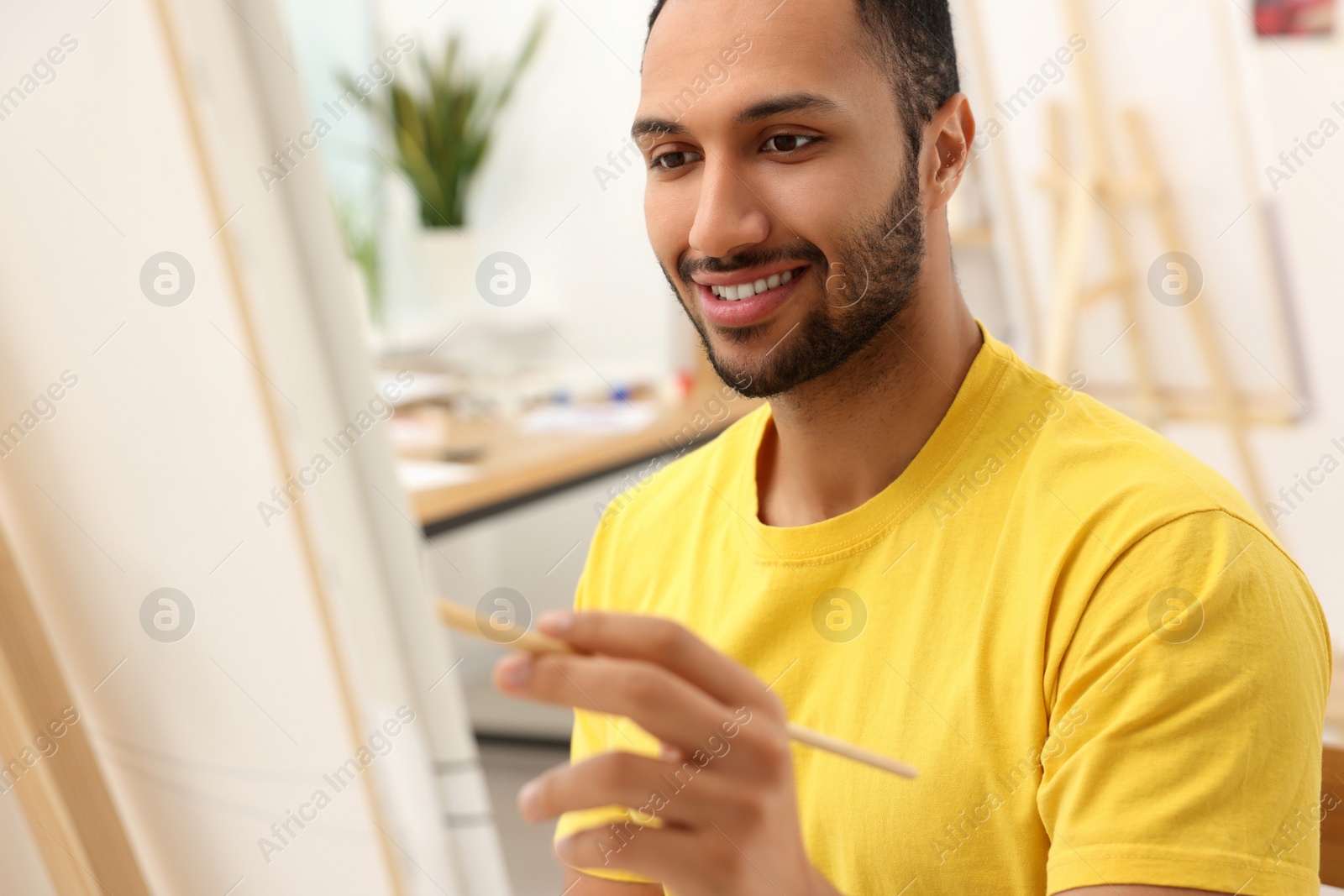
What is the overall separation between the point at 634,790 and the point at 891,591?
37 centimetres

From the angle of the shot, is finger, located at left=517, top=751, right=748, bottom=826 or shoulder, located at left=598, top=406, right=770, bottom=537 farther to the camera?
shoulder, located at left=598, top=406, right=770, bottom=537

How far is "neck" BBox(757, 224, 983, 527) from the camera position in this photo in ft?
3.03

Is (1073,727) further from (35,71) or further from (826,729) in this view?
(35,71)

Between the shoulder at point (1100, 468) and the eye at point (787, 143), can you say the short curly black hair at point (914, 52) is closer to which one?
the eye at point (787, 143)

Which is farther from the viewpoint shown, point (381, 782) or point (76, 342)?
point (381, 782)

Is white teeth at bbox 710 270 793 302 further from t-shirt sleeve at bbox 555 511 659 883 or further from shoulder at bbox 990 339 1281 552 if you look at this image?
t-shirt sleeve at bbox 555 511 659 883

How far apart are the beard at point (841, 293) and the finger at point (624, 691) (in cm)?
41

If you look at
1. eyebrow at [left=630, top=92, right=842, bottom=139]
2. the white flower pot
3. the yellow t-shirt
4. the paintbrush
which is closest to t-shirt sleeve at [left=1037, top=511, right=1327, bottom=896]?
the yellow t-shirt

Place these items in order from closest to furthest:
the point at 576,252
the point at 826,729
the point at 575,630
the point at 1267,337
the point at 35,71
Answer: the point at 575,630, the point at 35,71, the point at 826,729, the point at 1267,337, the point at 576,252

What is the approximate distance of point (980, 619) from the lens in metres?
0.80

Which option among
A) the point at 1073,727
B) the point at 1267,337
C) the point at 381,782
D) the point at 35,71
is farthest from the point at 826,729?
the point at 1267,337

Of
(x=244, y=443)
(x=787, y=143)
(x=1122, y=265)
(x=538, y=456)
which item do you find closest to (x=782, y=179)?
(x=787, y=143)

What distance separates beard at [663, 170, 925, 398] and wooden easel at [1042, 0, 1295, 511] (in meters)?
1.42

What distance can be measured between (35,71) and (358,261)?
2.89 meters
